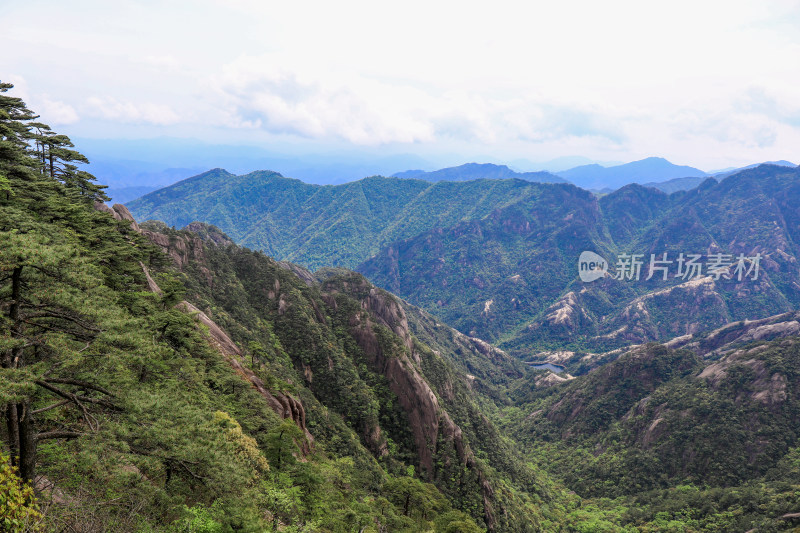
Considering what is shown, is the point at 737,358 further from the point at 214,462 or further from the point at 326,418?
the point at 214,462

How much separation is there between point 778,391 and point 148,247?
129594 millimetres

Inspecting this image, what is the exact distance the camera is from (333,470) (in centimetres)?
3422

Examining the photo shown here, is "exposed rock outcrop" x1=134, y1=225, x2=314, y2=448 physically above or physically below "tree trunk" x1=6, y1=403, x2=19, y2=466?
below

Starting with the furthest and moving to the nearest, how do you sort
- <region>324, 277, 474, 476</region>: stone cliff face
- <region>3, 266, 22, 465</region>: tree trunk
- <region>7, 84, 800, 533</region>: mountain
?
<region>324, 277, 474, 476</region>: stone cliff face → <region>7, 84, 800, 533</region>: mountain → <region>3, 266, 22, 465</region>: tree trunk

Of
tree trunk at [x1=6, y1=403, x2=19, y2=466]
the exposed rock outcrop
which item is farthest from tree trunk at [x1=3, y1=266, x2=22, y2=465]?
the exposed rock outcrop

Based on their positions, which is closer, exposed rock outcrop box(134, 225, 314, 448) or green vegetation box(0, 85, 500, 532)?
green vegetation box(0, 85, 500, 532)

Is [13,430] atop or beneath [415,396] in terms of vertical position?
atop

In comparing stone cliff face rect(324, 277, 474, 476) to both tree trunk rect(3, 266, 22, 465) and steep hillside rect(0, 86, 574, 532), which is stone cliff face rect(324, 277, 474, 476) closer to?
steep hillside rect(0, 86, 574, 532)

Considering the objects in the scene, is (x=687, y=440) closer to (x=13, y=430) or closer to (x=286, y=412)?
(x=286, y=412)

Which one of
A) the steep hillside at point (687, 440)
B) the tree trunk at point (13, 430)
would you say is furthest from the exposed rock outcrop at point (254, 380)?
the steep hillside at point (687, 440)

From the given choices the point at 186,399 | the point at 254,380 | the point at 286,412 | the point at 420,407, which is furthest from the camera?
the point at 420,407

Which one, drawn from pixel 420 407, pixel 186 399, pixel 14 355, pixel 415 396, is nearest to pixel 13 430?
pixel 14 355

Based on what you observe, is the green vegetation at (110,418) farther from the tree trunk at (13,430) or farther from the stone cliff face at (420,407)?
the stone cliff face at (420,407)

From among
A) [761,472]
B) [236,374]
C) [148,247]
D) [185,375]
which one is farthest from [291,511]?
[761,472]
